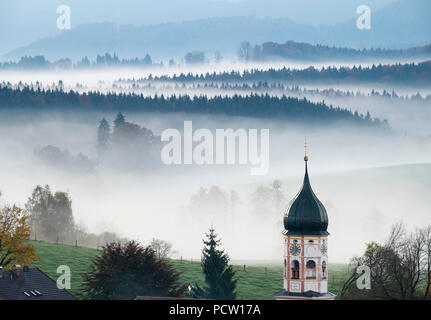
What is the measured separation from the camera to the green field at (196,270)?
490ft

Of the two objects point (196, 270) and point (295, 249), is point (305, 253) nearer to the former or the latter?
point (295, 249)

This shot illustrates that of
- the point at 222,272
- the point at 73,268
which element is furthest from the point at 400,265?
the point at 73,268

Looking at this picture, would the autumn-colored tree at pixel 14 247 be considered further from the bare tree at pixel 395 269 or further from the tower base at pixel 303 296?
the tower base at pixel 303 296

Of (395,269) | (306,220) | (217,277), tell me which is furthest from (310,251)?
(217,277)

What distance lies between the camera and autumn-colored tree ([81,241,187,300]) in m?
127

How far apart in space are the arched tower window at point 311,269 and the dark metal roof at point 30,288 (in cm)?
1952

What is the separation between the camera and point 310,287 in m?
108

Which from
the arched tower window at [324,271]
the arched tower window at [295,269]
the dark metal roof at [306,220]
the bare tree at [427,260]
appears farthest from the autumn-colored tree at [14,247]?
the bare tree at [427,260]

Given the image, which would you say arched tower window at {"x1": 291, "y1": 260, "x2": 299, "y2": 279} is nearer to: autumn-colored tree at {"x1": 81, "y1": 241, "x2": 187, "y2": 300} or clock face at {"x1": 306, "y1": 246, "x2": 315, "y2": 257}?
clock face at {"x1": 306, "y1": 246, "x2": 315, "y2": 257}

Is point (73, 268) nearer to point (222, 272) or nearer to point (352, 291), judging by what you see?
point (222, 272)

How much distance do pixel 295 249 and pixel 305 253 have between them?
0.80 meters
